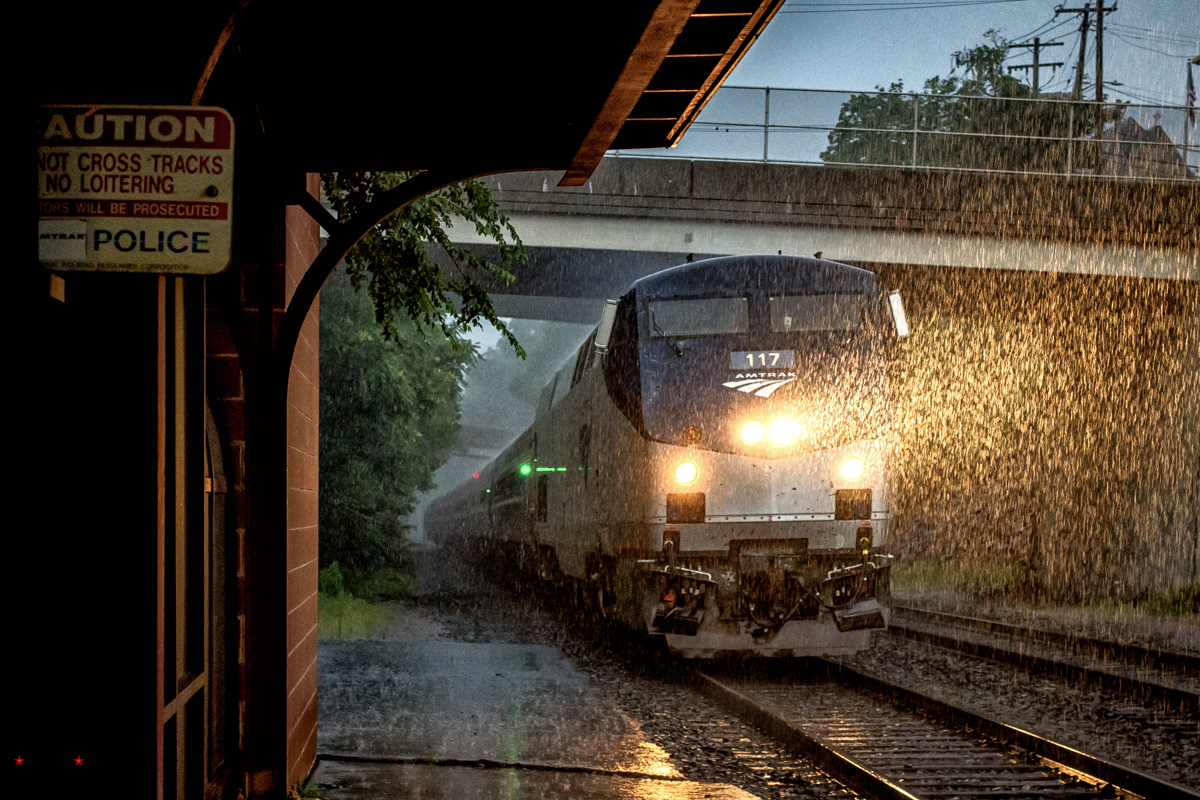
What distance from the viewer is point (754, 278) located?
10258mm

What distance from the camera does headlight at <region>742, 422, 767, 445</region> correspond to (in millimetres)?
9633

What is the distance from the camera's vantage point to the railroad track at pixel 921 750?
5.93 metres

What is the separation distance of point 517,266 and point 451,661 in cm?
953

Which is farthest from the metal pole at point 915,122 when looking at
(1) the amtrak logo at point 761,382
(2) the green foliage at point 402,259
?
(2) the green foliage at point 402,259

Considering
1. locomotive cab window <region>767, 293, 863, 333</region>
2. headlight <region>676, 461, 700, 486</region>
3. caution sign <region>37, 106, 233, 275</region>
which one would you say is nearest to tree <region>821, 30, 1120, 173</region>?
locomotive cab window <region>767, 293, 863, 333</region>

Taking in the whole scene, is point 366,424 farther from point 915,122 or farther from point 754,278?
point 754,278

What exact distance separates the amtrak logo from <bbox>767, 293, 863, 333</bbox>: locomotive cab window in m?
0.44

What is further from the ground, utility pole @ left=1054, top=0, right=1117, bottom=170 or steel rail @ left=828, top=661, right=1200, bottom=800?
utility pole @ left=1054, top=0, right=1117, bottom=170

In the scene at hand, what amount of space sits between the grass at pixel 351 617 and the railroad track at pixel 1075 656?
6.18 m

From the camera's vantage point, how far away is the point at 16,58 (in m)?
2.63

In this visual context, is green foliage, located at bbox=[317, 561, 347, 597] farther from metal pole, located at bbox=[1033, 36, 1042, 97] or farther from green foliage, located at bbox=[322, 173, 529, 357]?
metal pole, located at bbox=[1033, 36, 1042, 97]

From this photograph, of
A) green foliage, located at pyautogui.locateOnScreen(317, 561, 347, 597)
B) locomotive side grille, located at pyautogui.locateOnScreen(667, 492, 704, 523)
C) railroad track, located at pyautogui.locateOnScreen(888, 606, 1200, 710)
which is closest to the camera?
railroad track, located at pyautogui.locateOnScreen(888, 606, 1200, 710)

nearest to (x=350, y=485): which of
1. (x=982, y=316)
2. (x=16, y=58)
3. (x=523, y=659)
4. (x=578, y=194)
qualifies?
(x=578, y=194)

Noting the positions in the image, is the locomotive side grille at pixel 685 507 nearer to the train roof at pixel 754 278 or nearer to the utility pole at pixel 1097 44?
the train roof at pixel 754 278
